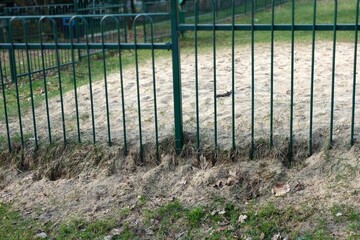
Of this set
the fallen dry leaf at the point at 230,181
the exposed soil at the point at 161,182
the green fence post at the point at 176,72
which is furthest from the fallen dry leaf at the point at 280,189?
the green fence post at the point at 176,72

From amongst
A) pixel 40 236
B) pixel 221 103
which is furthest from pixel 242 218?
pixel 221 103

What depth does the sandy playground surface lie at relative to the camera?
552 cm

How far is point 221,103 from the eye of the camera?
652 centimetres

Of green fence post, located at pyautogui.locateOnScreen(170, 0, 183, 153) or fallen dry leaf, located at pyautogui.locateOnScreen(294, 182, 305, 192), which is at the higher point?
green fence post, located at pyautogui.locateOnScreen(170, 0, 183, 153)

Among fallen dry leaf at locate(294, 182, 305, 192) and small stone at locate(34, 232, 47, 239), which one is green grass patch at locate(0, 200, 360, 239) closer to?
small stone at locate(34, 232, 47, 239)

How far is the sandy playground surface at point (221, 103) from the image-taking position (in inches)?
217

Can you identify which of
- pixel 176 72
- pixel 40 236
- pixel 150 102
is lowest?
pixel 40 236

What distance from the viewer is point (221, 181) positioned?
479 centimetres

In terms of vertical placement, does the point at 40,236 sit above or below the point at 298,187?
below

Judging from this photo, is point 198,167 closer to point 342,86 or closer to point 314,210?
point 314,210

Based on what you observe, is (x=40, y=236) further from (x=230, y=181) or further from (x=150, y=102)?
(x=150, y=102)

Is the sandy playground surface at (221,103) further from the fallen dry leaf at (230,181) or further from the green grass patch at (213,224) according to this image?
the green grass patch at (213,224)

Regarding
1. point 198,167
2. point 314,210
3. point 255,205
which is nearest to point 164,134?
point 198,167

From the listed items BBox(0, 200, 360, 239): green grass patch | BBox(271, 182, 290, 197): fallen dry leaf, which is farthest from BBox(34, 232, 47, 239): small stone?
BBox(271, 182, 290, 197): fallen dry leaf
